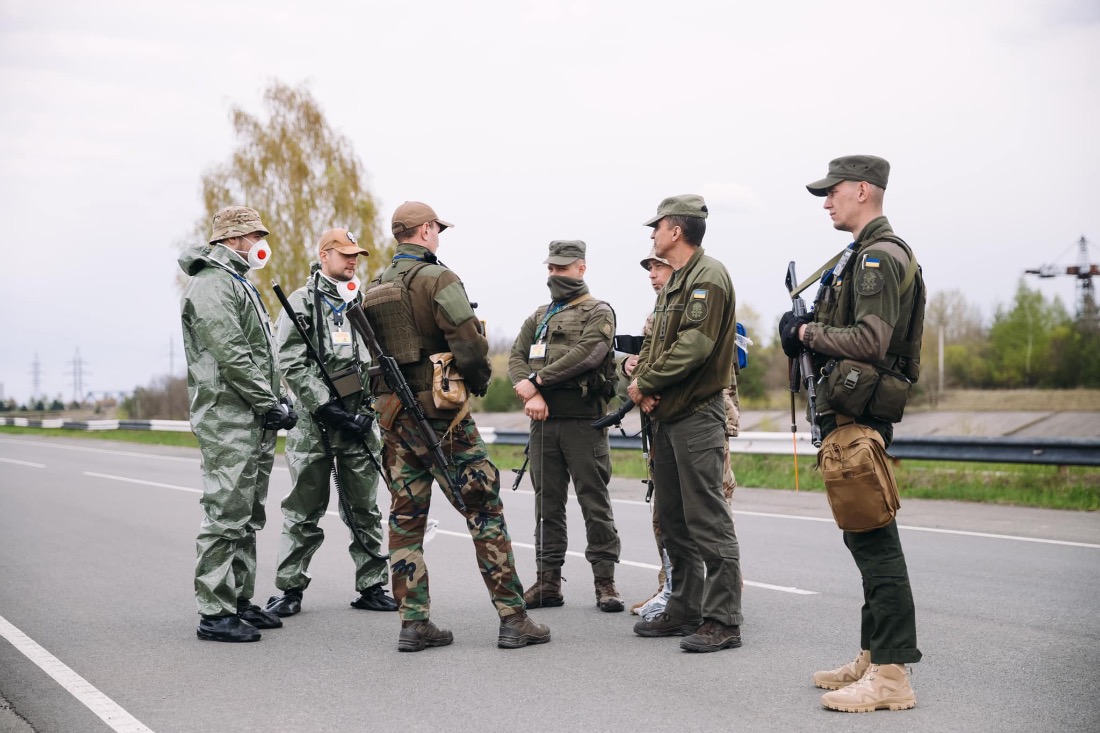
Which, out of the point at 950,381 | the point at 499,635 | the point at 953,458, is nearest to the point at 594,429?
the point at 499,635

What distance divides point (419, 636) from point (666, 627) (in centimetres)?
139

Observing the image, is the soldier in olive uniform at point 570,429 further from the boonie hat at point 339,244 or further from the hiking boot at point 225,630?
the hiking boot at point 225,630

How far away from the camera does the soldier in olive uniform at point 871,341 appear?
4.67 metres

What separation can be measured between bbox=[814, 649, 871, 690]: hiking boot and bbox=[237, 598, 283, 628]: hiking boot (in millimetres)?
3306

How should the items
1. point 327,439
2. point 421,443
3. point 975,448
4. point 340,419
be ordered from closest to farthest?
point 421,443 → point 340,419 → point 327,439 → point 975,448

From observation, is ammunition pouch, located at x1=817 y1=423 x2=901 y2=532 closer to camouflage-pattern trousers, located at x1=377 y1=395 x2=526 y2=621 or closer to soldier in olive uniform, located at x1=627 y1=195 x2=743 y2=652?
soldier in olive uniform, located at x1=627 y1=195 x2=743 y2=652

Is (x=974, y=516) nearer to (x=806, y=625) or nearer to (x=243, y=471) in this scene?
(x=806, y=625)

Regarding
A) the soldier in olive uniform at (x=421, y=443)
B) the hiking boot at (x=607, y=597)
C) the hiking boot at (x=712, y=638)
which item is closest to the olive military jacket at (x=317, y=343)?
the soldier in olive uniform at (x=421, y=443)

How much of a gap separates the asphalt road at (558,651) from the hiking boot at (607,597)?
0.35 ft

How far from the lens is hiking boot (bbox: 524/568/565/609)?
22.9 feet

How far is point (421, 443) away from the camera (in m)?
5.91

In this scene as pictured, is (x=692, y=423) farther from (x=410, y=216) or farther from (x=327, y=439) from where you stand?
(x=327, y=439)

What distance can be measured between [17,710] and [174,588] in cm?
292

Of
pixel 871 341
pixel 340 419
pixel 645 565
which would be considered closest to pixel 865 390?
pixel 871 341
